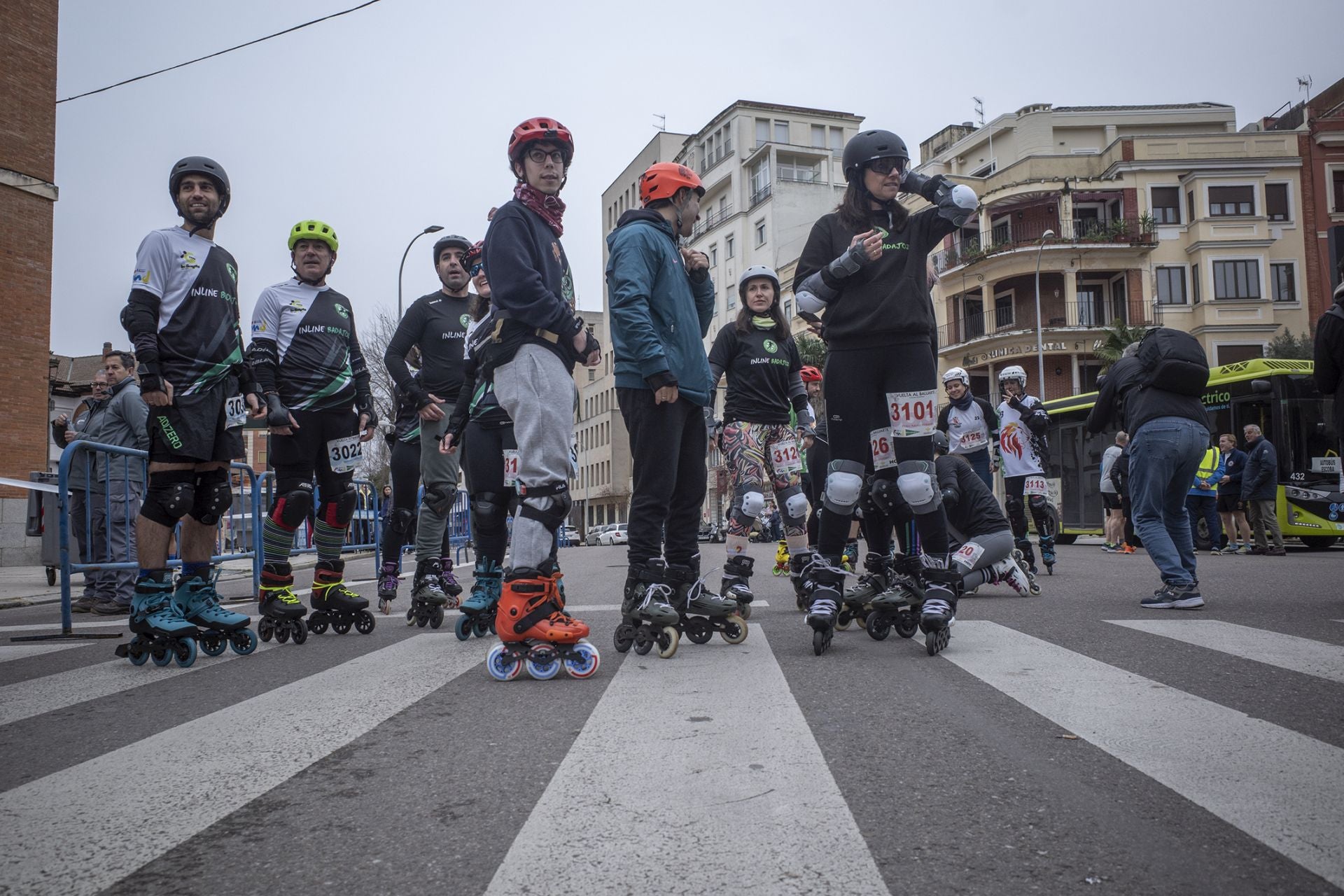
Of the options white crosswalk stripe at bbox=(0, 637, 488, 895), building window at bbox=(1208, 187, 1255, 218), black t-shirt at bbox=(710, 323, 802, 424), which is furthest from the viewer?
building window at bbox=(1208, 187, 1255, 218)

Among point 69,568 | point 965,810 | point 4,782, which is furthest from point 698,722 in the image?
point 69,568

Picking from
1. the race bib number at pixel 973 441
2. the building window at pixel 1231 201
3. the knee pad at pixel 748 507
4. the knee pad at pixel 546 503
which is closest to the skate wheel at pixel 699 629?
the knee pad at pixel 546 503

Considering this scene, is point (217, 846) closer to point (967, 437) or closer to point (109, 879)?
point (109, 879)

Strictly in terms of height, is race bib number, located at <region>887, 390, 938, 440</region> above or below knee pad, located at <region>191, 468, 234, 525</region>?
above

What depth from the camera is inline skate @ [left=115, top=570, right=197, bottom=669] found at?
14.1 feet

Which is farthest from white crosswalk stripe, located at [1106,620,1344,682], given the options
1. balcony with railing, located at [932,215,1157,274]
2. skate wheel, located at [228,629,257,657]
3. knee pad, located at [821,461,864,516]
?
balcony with railing, located at [932,215,1157,274]

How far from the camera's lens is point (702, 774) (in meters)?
2.30

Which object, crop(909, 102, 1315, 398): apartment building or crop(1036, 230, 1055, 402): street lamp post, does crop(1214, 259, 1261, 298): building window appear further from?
crop(1036, 230, 1055, 402): street lamp post

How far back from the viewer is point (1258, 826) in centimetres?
191

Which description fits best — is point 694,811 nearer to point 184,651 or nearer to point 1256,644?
point 184,651

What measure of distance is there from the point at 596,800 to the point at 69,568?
17.9ft

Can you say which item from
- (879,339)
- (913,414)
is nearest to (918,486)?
(913,414)

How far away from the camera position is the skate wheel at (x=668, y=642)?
4.12 meters

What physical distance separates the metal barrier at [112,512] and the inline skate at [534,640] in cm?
236
